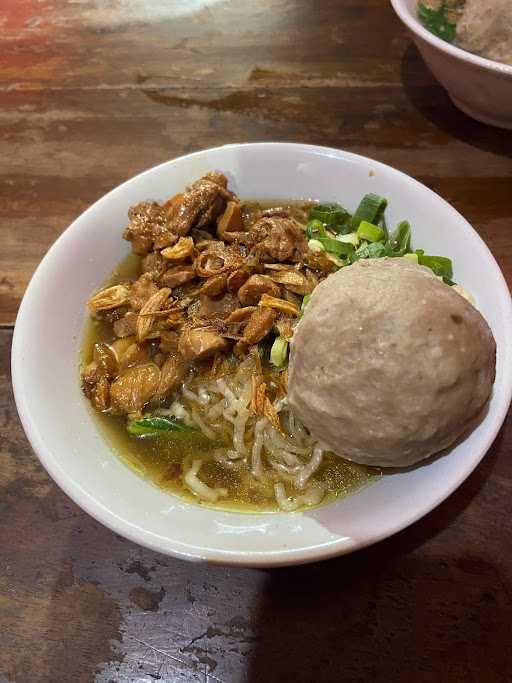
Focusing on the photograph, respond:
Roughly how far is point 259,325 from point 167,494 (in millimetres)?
663

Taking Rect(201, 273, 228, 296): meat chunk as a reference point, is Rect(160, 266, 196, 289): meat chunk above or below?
below

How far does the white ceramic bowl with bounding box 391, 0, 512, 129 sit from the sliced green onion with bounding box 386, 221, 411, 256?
818 mm

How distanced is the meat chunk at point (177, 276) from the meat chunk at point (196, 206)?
0.15m

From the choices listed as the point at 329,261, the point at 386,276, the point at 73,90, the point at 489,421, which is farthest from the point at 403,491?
the point at 73,90

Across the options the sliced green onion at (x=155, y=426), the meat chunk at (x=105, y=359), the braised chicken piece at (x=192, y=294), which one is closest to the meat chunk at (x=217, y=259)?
the braised chicken piece at (x=192, y=294)

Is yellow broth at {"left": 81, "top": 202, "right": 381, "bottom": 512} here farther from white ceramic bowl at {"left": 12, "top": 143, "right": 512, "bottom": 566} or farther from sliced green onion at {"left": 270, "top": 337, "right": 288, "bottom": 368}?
sliced green onion at {"left": 270, "top": 337, "right": 288, "bottom": 368}

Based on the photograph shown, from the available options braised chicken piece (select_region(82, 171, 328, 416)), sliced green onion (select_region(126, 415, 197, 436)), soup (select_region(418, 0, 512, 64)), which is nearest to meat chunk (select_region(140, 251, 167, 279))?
braised chicken piece (select_region(82, 171, 328, 416))

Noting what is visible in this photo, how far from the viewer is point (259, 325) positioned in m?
2.05

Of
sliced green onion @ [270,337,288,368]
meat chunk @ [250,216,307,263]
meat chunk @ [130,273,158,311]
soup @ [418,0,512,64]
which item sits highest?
soup @ [418,0,512,64]

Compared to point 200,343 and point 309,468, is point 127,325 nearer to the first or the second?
point 200,343

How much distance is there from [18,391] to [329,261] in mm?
1215

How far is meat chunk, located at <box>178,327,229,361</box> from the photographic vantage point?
2051mm

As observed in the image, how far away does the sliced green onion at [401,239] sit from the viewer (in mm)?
2213

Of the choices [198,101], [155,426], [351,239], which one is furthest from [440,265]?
[198,101]
